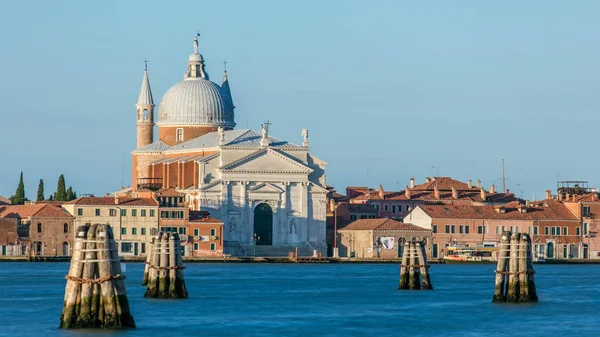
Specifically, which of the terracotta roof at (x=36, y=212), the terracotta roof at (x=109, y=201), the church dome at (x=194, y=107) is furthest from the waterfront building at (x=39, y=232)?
the church dome at (x=194, y=107)

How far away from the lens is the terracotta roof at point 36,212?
3430 inches

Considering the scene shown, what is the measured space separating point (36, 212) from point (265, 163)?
1216 cm

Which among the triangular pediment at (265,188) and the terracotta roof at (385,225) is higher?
the triangular pediment at (265,188)

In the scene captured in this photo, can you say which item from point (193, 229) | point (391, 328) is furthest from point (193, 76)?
point (391, 328)

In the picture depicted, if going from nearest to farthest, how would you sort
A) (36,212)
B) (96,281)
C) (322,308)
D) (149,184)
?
(96,281)
(322,308)
(36,212)
(149,184)

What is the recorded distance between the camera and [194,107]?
103750 mm

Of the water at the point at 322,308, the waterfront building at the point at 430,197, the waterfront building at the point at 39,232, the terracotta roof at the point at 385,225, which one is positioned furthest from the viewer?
the waterfront building at the point at 430,197

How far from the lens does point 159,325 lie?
3916cm

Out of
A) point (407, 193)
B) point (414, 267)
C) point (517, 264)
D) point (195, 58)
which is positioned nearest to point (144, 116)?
point (195, 58)

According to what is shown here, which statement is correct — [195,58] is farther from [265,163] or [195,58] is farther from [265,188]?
[265,188]

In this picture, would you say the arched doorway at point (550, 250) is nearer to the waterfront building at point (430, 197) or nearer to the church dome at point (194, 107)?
the waterfront building at point (430, 197)

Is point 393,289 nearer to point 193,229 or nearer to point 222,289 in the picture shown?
point 222,289

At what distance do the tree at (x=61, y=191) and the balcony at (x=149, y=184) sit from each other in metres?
8.61

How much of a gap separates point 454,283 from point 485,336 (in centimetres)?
2376
